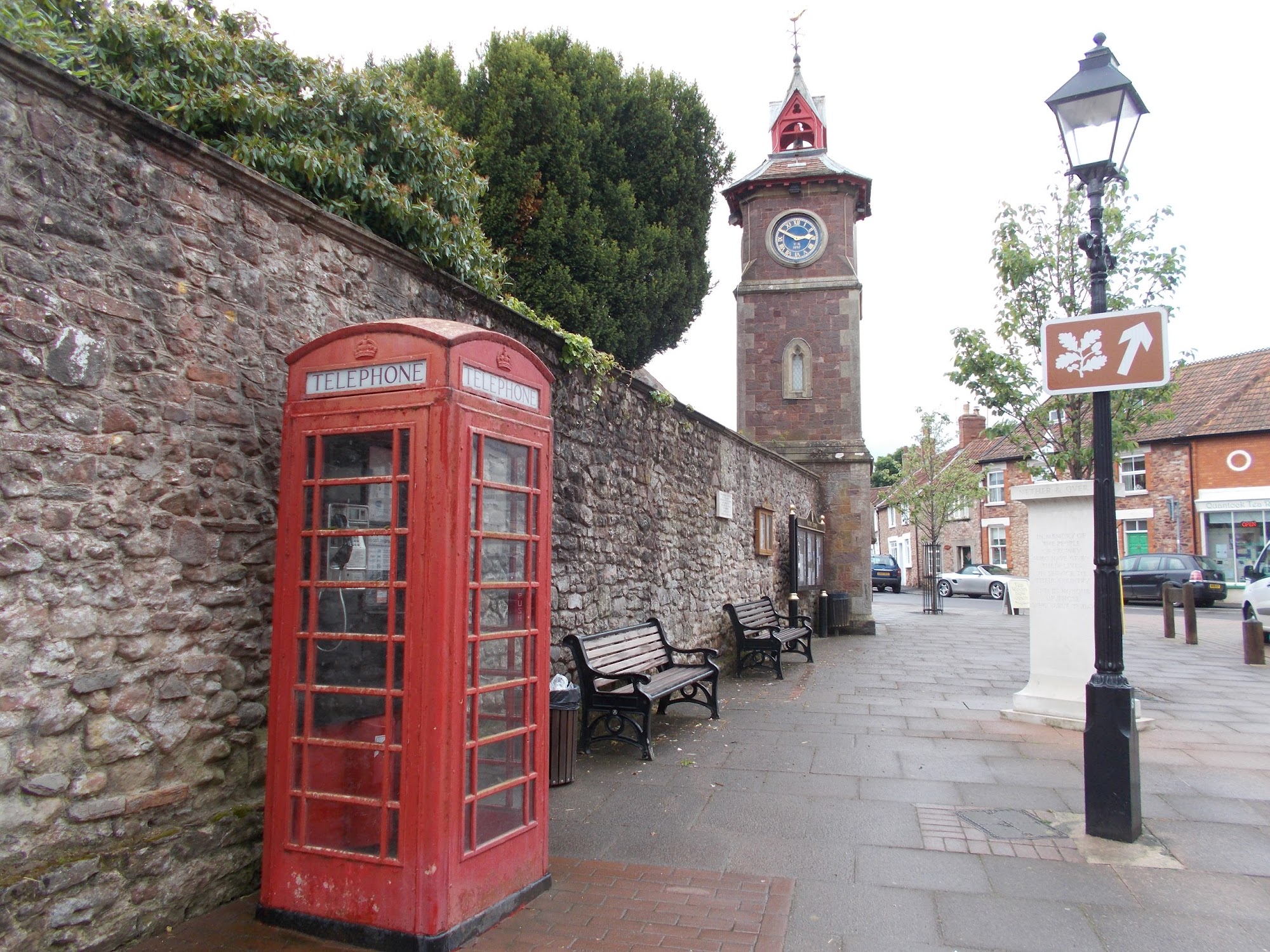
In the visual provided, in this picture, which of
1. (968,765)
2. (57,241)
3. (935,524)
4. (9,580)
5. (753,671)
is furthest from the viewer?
(935,524)

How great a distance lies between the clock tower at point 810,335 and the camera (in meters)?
19.4

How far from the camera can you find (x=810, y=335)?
20.0m

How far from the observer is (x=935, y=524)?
2989 cm

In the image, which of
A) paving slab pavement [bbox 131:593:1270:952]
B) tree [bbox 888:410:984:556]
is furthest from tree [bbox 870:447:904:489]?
paving slab pavement [bbox 131:593:1270:952]

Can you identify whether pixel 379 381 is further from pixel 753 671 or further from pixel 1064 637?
pixel 753 671

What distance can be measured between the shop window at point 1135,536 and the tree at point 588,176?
2340cm

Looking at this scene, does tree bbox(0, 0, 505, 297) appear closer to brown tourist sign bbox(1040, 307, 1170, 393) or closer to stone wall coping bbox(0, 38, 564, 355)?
stone wall coping bbox(0, 38, 564, 355)

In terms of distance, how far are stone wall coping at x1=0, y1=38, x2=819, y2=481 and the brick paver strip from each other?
128 inches

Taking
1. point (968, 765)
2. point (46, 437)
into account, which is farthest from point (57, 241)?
point (968, 765)

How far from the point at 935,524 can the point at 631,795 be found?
26494 millimetres

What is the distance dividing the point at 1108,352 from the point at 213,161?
191 inches

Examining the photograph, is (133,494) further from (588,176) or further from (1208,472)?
(1208,472)

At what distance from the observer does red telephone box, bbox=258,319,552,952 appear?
3.38 metres

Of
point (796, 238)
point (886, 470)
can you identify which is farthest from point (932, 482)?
point (886, 470)
